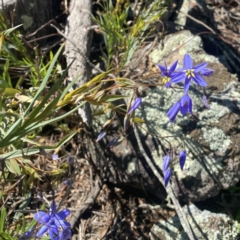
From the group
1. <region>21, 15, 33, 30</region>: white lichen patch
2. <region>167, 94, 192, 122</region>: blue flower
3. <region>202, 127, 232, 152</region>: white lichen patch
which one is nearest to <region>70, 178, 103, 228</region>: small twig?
<region>202, 127, 232, 152</region>: white lichen patch

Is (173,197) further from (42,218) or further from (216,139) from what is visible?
(42,218)

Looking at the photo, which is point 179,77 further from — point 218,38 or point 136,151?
point 218,38

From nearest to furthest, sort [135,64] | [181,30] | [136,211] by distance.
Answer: [136,211], [135,64], [181,30]

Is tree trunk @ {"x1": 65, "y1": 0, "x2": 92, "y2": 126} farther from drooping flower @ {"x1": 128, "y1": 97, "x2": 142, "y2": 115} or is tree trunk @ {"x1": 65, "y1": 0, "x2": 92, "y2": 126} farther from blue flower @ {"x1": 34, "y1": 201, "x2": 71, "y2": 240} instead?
blue flower @ {"x1": 34, "y1": 201, "x2": 71, "y2": 240}

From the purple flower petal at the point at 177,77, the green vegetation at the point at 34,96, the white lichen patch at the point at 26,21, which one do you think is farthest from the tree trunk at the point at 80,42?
Result: the purple flower petal at the point at 177,77

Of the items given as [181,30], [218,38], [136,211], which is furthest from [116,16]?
[136,211]

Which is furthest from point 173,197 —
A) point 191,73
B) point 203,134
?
point 191,73

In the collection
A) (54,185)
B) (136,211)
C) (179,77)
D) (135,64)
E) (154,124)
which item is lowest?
(136,211)
